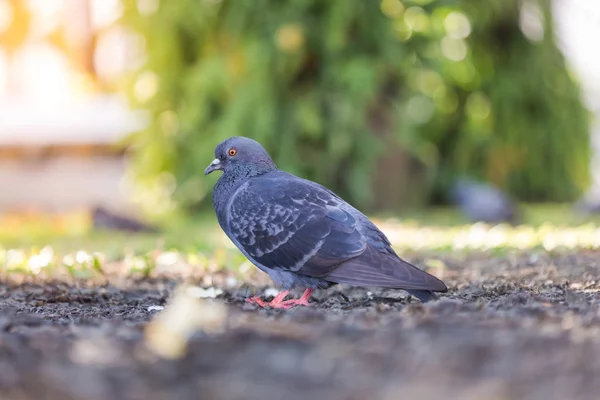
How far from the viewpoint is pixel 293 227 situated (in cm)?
397

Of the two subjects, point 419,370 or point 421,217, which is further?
point 421,217

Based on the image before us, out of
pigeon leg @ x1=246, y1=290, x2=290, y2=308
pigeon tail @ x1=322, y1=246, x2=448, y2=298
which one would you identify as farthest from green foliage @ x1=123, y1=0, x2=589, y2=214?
pigeon tail @ x1=322, y1=246, x2=448, y2=298

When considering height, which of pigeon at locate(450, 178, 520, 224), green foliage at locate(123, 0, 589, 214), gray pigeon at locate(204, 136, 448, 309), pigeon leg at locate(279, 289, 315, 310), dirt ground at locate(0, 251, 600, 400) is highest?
green foliage at locate(123, 0, 589, 214)

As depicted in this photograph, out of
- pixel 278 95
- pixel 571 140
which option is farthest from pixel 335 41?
pixel 571 140

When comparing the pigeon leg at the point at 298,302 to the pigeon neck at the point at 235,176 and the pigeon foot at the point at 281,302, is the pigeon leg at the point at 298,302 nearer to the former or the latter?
the pigeon foot at the point at 281,302

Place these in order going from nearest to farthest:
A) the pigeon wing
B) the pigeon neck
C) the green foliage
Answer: the pigeon wing, the pigeon neck, the green foliage

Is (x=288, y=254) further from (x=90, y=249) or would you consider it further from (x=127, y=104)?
(x=127, y=104)

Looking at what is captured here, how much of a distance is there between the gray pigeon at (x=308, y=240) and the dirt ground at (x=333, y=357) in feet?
1.12

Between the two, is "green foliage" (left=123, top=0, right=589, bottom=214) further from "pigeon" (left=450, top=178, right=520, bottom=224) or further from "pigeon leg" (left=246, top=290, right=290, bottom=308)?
"pigeon leg" (left=246, top=290, right=290, bottom=308)

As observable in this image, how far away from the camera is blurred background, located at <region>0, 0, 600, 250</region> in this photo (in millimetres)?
10789

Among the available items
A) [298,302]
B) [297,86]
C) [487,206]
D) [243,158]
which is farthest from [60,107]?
[298,302]

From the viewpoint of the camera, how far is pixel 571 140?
1411cm

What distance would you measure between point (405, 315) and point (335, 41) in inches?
309

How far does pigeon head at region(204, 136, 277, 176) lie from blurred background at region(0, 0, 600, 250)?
4.31m
